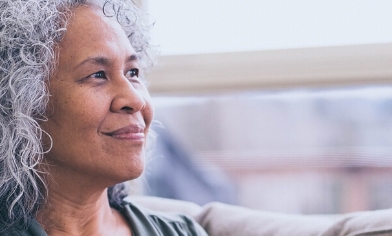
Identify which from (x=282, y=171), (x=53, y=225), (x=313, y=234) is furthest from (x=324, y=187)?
(x=53, y=225)

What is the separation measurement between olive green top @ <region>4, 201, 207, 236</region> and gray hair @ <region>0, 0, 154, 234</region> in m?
0.27

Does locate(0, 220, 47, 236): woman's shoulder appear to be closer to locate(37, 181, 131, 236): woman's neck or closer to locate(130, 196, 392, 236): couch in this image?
locate(37, 181, 131, 236): woman's neck

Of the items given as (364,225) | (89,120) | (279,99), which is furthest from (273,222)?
(279,99)

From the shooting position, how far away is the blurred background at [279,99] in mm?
2166

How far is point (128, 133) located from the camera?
1521 mm

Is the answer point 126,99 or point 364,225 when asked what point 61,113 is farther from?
point 364,225

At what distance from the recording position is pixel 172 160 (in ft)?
8.10

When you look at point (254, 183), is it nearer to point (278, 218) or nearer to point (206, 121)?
point (206, 121)

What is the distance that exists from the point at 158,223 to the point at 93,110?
41 cm

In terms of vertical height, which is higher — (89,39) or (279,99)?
(89,39)

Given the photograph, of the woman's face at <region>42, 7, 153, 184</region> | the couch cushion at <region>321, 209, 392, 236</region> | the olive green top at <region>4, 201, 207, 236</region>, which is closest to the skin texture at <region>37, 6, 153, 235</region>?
the woman's face at <region>42, 7, 153, 184</region>

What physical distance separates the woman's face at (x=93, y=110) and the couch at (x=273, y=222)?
37cm

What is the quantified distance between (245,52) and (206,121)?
1.07ft

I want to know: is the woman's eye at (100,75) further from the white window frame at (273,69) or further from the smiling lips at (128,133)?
the white window frame at (273,69)
